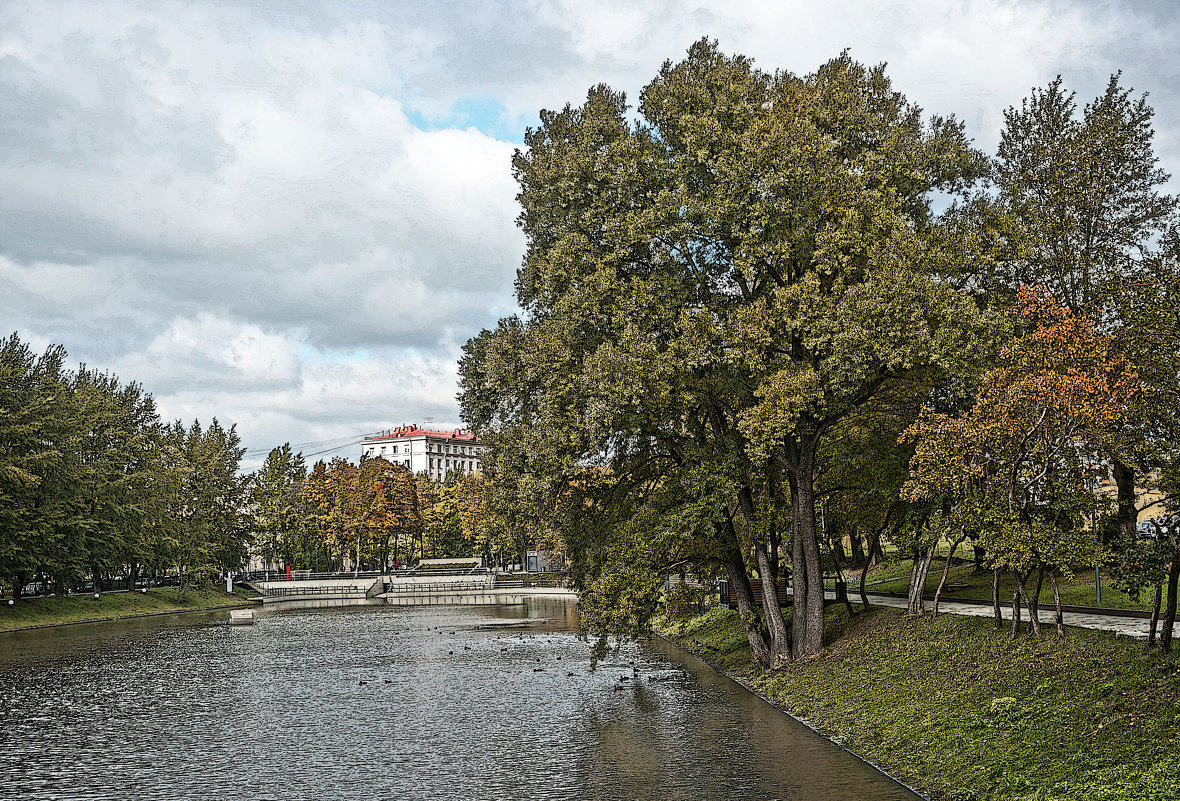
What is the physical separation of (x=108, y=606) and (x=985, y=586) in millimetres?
63273

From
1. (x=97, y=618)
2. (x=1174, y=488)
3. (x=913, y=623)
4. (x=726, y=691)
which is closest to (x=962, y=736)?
(x=1174, y=488)

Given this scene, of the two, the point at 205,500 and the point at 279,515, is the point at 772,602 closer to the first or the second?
the point at 205,500

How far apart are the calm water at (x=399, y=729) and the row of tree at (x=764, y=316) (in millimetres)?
4447

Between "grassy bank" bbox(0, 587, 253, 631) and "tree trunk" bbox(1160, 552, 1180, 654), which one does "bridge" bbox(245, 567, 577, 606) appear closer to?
"grassy bank" bbox(0, 587, 253, 631)

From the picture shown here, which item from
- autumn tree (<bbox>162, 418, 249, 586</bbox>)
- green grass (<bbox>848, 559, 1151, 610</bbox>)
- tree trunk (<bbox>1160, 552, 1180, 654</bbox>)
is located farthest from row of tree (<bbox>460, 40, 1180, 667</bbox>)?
autumn tree (<bbox>162, 418, 249, 586</bbox>)

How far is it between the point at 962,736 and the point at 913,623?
31.2ft

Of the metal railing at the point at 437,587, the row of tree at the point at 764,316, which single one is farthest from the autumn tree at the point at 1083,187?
the metal railing at the point at 437,587

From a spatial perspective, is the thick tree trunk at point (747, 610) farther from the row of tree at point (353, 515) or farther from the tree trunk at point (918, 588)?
the row of tree at point (353, 515)

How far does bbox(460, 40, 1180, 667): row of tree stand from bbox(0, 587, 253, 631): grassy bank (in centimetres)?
4515

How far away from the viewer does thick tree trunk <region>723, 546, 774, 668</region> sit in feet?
110

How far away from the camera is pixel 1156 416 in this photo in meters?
18.2

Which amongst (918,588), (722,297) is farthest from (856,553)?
(722,297)

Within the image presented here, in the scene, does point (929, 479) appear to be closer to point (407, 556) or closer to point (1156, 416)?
point (1156, 416)

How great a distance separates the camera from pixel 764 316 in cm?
2767
